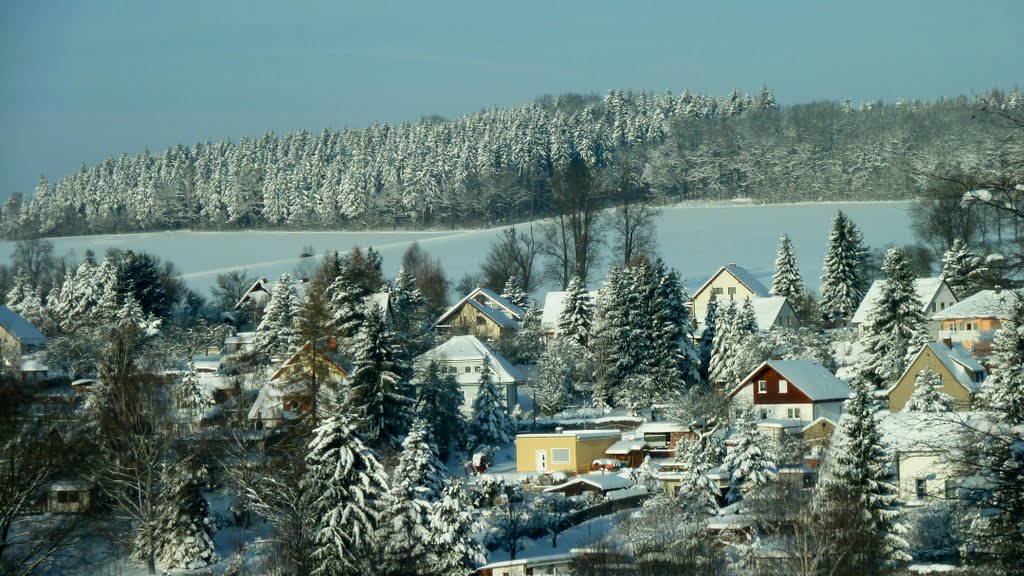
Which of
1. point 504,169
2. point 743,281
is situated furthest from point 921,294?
point 504,169

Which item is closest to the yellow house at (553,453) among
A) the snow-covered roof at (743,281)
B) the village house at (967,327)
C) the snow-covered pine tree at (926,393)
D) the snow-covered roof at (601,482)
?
the snow-covered roof at (601,482)

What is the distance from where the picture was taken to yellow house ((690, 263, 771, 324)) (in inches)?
2725

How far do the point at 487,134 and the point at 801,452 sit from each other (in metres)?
105

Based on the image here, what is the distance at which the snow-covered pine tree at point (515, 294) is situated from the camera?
75.2 m

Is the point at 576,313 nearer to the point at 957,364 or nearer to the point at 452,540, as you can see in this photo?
the point at 957,364

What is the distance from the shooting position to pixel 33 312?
74250 mm

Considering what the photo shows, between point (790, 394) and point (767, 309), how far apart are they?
18.3m

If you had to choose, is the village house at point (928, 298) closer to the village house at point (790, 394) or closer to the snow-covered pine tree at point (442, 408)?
the village house at point (790, 394)

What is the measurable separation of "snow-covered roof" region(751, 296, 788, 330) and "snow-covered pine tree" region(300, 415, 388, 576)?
124 ft

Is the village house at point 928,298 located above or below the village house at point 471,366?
above

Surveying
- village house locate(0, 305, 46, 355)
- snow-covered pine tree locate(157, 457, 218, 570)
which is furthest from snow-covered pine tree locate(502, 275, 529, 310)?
snow-covered pine tree locate(157, 457, 218, 570)

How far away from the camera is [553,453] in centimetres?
4069

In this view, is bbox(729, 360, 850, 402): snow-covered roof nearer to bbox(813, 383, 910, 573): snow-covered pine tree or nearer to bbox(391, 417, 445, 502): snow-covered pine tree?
bbox(813, 383, 910, 573): snow-covered pine tree

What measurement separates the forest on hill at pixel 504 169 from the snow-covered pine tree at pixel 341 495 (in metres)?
81.1
